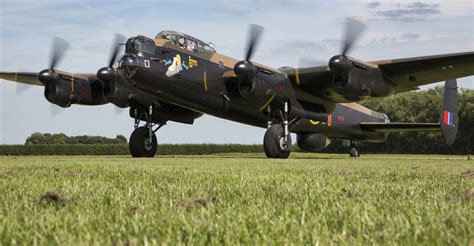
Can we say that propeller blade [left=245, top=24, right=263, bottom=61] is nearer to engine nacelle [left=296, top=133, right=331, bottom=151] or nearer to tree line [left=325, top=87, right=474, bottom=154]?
engine nacelle [left=296, top=133, right=331, bottom=151]

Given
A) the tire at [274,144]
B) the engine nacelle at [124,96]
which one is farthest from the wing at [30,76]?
the tire at [274,144]

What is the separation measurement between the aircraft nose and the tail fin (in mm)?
20355

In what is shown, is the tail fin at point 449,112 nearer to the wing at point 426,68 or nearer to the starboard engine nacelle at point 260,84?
the wing at point 426,68

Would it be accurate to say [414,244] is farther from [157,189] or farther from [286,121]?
[286,121]

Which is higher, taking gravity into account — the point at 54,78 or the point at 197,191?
the point at 54,78

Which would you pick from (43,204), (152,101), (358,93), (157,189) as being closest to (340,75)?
(358,93)

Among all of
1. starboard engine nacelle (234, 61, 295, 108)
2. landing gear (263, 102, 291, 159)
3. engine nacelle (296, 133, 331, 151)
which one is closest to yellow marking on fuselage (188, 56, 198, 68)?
starboard engine nacelle (234, 61, 295, 108)

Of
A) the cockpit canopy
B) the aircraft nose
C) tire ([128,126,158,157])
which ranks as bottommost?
tire ([128,126,158,157])

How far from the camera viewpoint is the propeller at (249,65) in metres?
20.2

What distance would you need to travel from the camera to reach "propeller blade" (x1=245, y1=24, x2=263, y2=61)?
2100cm

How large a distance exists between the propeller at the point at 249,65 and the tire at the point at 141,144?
19.4ft

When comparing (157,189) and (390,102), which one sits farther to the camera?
(390,102)

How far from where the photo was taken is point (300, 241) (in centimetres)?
237

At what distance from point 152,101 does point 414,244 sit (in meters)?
22.5
